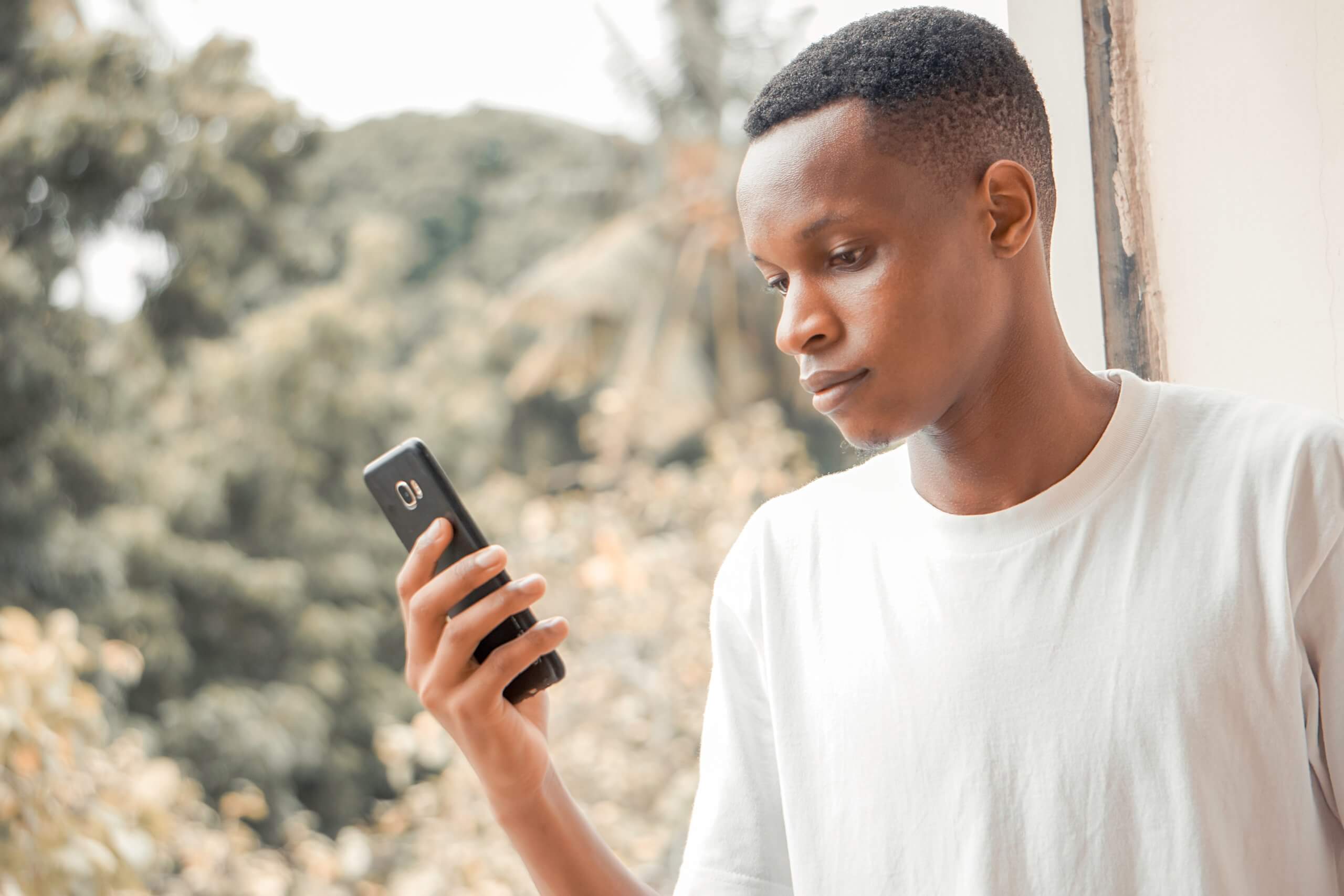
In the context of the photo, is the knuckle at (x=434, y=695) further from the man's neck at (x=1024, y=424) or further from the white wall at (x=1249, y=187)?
the white wall at (x=1249, y=187)

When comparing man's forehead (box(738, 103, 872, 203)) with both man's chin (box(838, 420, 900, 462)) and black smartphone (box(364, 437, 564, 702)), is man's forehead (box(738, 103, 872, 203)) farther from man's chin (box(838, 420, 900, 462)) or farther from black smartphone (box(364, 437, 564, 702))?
black smartphone (box(364, 437, 564, 702))

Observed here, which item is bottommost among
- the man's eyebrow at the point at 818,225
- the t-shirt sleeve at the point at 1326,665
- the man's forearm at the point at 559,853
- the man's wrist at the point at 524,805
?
the t-shirt sleeve at the point at 1326,665

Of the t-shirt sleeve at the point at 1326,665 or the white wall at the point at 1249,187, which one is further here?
the white wall at the point at 1249,187

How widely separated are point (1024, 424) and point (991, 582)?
0.33 ft

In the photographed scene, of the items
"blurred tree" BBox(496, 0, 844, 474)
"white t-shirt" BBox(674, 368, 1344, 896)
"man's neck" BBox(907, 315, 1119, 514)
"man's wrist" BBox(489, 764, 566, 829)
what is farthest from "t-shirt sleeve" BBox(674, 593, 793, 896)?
"blurred tree" BBox(496, 0, 844, 474)

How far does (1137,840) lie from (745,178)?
0.44m

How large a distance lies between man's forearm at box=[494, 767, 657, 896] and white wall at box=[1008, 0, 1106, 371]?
55 centimetres

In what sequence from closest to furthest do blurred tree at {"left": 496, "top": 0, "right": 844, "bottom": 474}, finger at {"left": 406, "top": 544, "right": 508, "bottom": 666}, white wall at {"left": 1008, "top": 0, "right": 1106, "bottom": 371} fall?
finger at {"left": 406, "top": 544, "right": 508, "bottom": 666}, white wall at {"left": 1008, "top": 0, "right": 1106, "bottom": 371}, blurred tree at {"left": 496, "top": 0, "right": 844, "bottom": 474}

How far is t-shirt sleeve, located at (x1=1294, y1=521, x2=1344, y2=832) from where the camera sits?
0.60m

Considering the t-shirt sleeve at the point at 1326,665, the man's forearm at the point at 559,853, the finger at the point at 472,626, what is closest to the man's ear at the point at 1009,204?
the t-shirt sleeve at the point at 1326,665

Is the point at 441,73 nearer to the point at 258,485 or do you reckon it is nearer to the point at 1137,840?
the point at 258,485

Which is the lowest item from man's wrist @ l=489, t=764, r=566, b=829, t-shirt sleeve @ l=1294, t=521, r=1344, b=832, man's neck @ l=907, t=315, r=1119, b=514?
t-shirt sleeve @ l=1294, t=521, r=1344, b=832

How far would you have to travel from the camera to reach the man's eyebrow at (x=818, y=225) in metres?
0.64

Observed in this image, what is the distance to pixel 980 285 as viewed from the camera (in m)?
0.66
